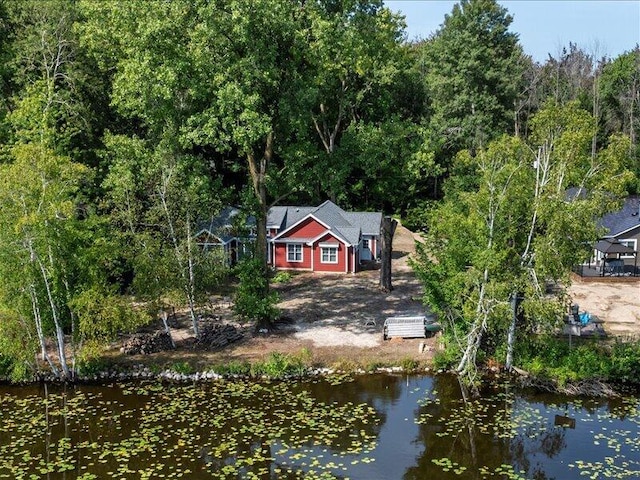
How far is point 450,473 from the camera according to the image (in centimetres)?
1631

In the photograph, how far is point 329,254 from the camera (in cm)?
3981

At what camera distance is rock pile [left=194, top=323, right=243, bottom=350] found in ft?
85.6

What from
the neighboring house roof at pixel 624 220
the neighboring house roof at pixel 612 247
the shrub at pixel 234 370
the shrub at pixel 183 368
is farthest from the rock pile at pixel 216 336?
the neighboring house roof at pixel 624 220

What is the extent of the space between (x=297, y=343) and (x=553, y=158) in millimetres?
12698

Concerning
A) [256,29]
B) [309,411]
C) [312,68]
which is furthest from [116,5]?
[309,411]

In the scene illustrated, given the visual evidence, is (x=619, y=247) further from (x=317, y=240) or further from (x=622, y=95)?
(x=622, y=95)

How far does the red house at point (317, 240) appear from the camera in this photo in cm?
3944

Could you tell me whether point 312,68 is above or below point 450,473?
above

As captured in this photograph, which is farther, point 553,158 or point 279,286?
point 279,286

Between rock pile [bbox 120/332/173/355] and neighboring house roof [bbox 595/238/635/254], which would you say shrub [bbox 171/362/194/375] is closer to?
rock pile [bbox 120/332/173/355]

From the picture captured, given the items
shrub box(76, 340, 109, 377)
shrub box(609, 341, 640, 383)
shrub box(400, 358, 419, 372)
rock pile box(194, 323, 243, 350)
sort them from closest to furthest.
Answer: shrub box(609, 341, 640, 383) < shrub box(76, 340, 109, 377) < shrub box(400, 358, 419, 372) < rock pile box(194, 323, 243, 350)

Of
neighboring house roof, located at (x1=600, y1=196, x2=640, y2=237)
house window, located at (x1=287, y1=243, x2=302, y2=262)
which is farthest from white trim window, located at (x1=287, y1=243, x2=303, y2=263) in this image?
neighboring house roof, located at (x1=600, y1=196, x2=640, y2=237)

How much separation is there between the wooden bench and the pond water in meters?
3.60

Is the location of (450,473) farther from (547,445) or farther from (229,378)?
(229,378)
